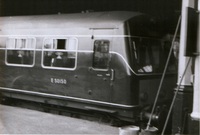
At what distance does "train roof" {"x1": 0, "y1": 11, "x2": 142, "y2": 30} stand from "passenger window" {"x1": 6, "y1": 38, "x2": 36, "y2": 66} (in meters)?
0.45

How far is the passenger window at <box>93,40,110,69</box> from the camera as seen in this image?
845 cm

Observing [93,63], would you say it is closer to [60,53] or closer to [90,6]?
[60,53]

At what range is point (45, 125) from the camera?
7094mm

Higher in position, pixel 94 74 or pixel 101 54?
pixel 101 54

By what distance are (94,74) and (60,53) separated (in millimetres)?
1317

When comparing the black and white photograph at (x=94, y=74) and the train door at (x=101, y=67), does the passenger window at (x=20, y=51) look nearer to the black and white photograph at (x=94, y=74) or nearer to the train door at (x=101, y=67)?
the black and white photograph at (x=94, y=74)

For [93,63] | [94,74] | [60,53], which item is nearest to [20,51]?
[60,53]

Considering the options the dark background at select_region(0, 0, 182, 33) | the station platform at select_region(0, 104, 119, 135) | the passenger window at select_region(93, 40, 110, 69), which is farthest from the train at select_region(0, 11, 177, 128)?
the dark background at select_region(0, 0, 182, 33)

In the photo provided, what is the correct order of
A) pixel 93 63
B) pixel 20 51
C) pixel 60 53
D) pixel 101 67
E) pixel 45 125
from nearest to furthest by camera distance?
pixel 45 125, pixel 101 67, pixel 93 63, pixel 60 53, pixel 20 51

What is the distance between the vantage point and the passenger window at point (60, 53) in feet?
29.7

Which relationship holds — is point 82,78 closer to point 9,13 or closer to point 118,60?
point 118,60

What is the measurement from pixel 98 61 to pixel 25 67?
9.03ft

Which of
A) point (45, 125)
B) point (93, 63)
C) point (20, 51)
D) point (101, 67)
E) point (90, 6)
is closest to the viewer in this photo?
point (45, 125)

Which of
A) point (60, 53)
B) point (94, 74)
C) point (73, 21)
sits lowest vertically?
point (94, 74)
